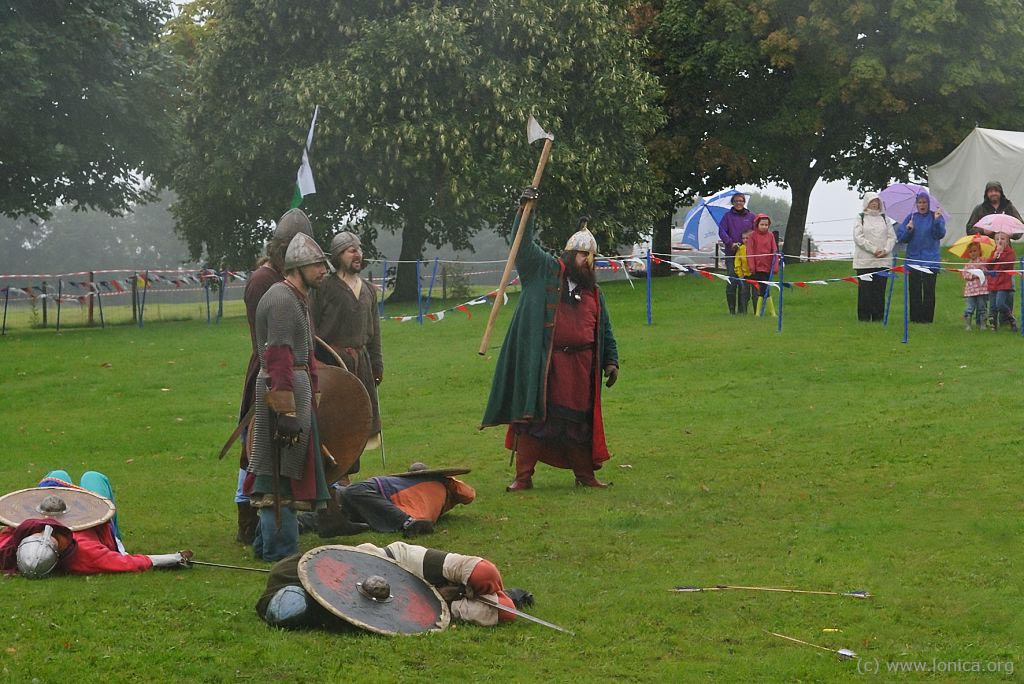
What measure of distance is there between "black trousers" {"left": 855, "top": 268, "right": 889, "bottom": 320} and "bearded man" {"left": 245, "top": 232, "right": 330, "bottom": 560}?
14.3 m

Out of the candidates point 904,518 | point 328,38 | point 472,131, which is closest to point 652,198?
point 472,131

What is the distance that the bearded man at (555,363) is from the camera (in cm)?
1037

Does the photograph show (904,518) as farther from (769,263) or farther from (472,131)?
(472,131)

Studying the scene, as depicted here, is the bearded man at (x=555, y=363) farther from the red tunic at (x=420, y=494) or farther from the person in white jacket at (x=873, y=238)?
the person in white jacket at (x=873, y=238)

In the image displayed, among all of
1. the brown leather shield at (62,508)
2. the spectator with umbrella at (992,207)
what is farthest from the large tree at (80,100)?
the brown leather shield at (62,508)

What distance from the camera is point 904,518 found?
9.16 m

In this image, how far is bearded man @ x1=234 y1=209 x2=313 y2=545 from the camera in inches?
318

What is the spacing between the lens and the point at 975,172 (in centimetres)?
3359

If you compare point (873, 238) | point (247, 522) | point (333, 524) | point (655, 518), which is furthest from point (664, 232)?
point (247, 522)

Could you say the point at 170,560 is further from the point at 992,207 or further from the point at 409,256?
the point at 409,256

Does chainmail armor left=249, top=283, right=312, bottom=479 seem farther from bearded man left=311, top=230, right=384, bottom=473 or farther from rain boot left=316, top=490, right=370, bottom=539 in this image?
bearded man left=311, top=230, right=384, bottom=473

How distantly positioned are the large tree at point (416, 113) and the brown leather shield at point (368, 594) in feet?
72.3

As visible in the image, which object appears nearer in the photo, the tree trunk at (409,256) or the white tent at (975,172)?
the tree trunk at (409,256)

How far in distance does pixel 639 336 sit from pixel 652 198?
42.9 feet
